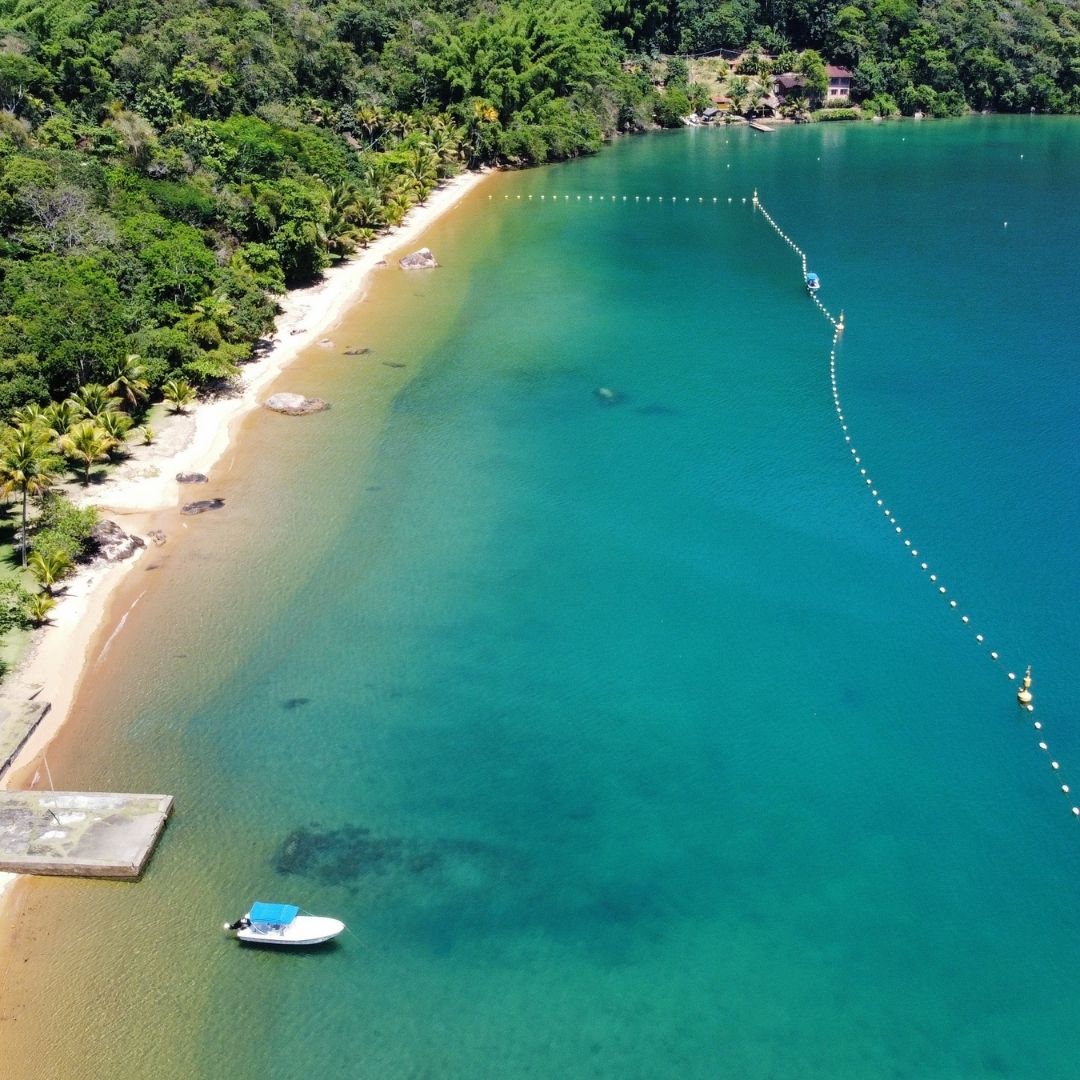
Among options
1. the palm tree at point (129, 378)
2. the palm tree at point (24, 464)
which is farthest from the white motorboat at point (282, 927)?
the palm tree at point (129, 378)

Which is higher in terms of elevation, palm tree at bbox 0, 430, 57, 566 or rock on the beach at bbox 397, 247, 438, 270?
rock on the beach at bbox 397, 247, 438, 270

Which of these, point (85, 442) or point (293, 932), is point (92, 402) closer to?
point (85, 442)

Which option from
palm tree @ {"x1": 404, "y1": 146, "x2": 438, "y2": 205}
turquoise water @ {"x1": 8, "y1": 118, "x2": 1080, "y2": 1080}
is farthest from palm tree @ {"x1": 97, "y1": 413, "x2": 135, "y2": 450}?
palm tree @ {"x1": 404, "y1": 146, "x2": 438, "y2": 205}

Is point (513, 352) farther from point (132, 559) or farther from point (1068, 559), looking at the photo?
point (1068, 559)

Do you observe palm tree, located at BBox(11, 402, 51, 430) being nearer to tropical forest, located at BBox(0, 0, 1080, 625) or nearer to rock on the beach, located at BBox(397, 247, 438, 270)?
tropical forest, located at BBox(0, 0, 1080, 625)

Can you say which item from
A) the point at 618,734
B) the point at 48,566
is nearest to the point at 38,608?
the point at 48,566

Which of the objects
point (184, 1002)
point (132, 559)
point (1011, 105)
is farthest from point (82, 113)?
point (1011, 105)

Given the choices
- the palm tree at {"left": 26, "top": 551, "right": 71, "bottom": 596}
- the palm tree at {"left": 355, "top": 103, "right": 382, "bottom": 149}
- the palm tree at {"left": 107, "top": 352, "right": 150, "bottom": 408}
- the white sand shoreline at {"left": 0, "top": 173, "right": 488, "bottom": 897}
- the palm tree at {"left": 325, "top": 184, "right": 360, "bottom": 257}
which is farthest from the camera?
the palm tree at {"left": 355, "top": 103, "right": 382, "bottom": 149}
